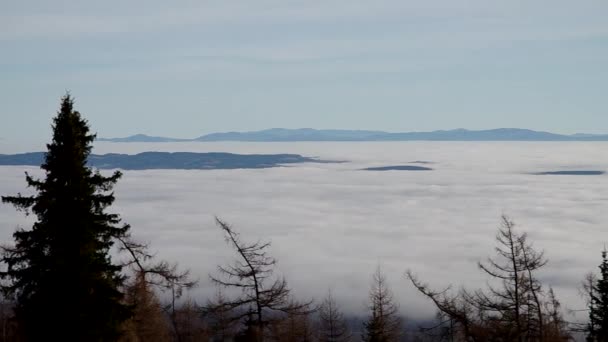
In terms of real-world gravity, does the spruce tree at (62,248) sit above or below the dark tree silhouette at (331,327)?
above

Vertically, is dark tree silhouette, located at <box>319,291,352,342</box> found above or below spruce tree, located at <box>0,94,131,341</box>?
below

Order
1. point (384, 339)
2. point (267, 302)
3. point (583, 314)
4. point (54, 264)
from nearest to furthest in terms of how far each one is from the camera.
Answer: point (54, 264) < point (267, 302) < point (384, 339) < point (583, 314)

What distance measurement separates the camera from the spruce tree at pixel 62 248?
22.1 meters

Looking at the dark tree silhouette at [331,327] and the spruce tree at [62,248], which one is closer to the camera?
the spruce tree at [62,248]

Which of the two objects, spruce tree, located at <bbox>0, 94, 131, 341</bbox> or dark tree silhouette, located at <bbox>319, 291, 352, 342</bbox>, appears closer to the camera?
spruce tree, located at <bbox>0, 94, 131, 341</bbox>

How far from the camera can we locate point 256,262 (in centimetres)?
2641

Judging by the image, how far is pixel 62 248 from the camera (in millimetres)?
22141

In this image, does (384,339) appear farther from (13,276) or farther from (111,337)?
(13,276)

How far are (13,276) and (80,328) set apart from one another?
8.70 feet

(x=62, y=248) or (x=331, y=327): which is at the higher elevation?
(x=62, y=248)

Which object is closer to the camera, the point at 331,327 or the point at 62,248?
the point at 62,248

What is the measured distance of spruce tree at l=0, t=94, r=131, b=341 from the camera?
72.5 feet

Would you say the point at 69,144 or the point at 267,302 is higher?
the point at 69,144

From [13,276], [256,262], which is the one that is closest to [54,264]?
[13,276]
